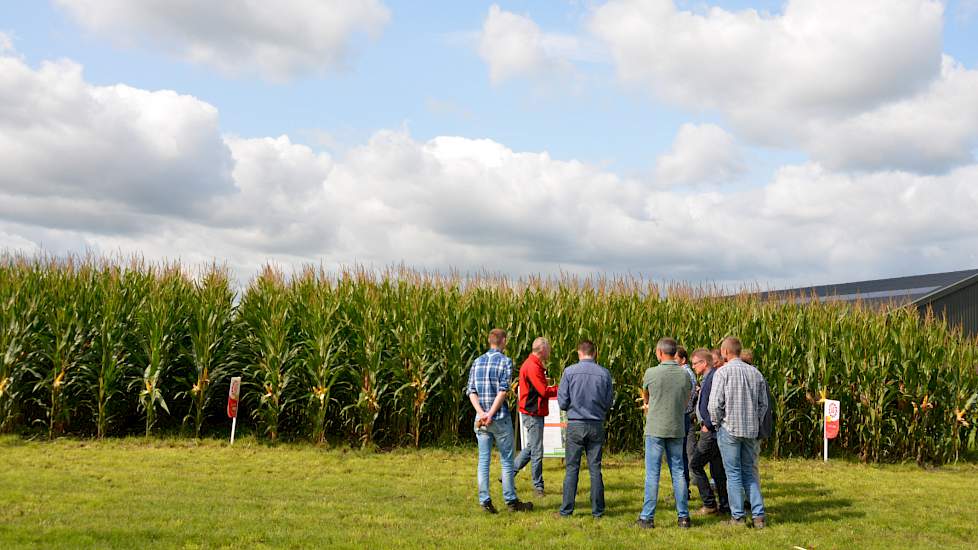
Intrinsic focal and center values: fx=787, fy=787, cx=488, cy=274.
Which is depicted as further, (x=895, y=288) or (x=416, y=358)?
(x=895, y=288)

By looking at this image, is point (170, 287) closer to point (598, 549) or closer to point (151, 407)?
point (151, 407)

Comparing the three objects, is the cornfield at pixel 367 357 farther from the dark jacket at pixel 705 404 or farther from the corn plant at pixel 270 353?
the dark jacket at pixel 705 404

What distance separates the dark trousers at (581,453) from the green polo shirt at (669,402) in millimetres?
566

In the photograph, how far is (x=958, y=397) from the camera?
16.1 m

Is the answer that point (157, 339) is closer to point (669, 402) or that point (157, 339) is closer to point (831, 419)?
point (669, 402)

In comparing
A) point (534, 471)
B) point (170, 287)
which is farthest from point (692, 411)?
point (170, 287)

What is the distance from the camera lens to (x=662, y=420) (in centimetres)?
824

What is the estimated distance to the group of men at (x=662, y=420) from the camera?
27.1 ft

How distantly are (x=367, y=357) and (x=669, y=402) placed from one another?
23.6ft

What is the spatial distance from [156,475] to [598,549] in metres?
7.02

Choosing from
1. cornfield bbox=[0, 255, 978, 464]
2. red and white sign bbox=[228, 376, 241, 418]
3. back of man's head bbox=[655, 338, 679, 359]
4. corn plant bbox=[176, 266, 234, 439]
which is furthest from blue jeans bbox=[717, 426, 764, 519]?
corn plant bbox=[176, 266, 234, 439]

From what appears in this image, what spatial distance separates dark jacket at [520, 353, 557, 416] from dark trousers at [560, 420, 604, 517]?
1236mm

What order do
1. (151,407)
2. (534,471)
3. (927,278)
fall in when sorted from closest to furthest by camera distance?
(534,471) < (151,407) < (927,278)

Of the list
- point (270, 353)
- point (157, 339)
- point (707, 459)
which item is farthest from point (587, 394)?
point (157, 339)
